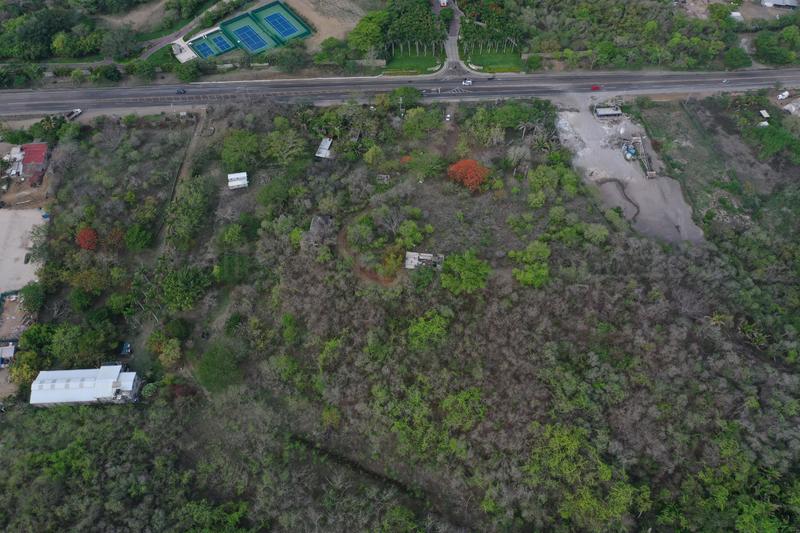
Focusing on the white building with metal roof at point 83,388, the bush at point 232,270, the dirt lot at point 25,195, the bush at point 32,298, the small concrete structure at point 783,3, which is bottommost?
the white building with metal roof at point 83,388

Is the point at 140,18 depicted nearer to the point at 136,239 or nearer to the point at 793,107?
the point at 136,239

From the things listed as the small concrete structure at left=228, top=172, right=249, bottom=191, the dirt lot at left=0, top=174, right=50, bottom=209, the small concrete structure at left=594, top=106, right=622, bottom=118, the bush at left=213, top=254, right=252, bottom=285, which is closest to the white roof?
the small concrete structure at left=228, top=172, right=249, bottom=191

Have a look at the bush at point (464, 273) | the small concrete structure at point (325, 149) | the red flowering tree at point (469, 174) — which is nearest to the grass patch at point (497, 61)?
the red flowering tree at point (469, 174)

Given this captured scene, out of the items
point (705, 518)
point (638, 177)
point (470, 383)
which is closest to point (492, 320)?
point (470, 383)

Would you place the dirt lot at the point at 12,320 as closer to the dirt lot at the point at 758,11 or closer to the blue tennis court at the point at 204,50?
the blue tennis court at the point at 204,50

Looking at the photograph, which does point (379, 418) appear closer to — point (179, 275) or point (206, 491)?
point (206, 491)
